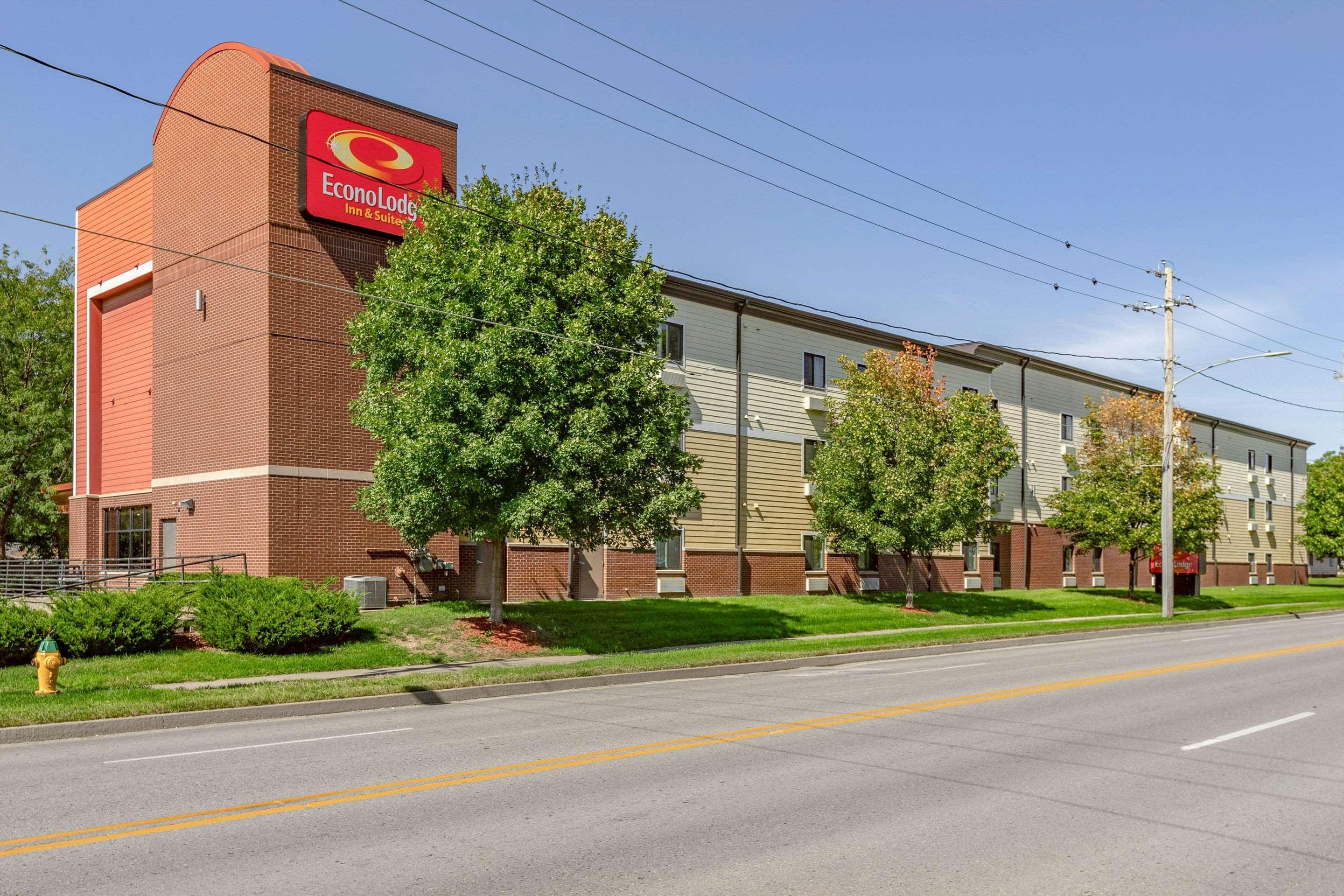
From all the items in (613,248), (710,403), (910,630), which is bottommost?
(910,630)

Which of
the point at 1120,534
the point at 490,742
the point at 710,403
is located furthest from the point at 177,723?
the point at 1120,534

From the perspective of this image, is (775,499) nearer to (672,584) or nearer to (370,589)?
(672,584)

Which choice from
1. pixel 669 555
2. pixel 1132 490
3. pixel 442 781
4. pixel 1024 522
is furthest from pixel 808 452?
pixel 442 781

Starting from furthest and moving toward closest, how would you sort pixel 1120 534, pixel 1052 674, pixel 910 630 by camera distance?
pixel 1120 534
pixel 910 630
pixel 1052 674

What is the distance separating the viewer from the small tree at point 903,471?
112 ft

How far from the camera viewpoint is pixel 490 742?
37.8ft

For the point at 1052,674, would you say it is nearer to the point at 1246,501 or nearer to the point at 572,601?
the point at 572,601

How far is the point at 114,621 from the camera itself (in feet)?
61.5

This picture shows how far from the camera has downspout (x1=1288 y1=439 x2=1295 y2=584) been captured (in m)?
78.2

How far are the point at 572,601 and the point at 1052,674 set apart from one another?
50.4 feet

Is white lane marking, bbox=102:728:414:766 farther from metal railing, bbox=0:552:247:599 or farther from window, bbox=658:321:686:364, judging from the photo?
window, bbox=658:321:686:364

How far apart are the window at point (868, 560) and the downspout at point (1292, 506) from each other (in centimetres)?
5086

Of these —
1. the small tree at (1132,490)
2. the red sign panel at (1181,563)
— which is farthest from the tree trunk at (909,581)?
the red sign panel at (1181,563)

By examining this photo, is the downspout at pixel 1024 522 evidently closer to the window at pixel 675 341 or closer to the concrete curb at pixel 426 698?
the window at pixel 675 341
